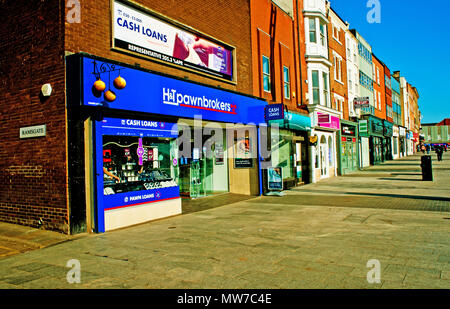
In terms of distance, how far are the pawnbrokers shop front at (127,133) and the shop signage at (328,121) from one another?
9.41 m

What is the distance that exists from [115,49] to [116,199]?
395 cm

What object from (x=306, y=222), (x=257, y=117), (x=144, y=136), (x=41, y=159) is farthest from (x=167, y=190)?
(x=257, y=117)

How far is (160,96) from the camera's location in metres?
9.81

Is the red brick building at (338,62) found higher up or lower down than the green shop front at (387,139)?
higher up

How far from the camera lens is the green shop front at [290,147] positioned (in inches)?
673

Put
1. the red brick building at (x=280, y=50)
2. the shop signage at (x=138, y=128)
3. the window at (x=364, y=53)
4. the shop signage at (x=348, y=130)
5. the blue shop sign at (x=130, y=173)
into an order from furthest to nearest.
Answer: the window at (x=364, y=53) < the shop signage at (x=348, y=130) < the red brick building at (x=280, y=50) < the shop signage at (x=138, y=128) < the blue shop sign at (x=130, y=173)

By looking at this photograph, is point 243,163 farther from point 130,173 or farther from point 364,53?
point 364,53

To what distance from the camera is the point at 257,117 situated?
1530 cm

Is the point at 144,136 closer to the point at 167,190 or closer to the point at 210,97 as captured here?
the point at 167,190

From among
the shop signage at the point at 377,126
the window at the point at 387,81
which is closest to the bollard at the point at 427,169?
the shop signage at the point at 377,126

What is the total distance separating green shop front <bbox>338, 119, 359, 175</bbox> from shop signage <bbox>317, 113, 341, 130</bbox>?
6.37 ft

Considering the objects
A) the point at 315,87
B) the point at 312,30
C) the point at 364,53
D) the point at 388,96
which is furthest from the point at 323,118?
the point at 388,96

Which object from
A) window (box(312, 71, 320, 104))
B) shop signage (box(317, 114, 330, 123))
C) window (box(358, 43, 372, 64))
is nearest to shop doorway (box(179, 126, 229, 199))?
shop signage (box(317, 114, 330, 123))

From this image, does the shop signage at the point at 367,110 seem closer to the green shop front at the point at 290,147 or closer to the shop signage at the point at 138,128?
the green shop front at the point at 290,147
